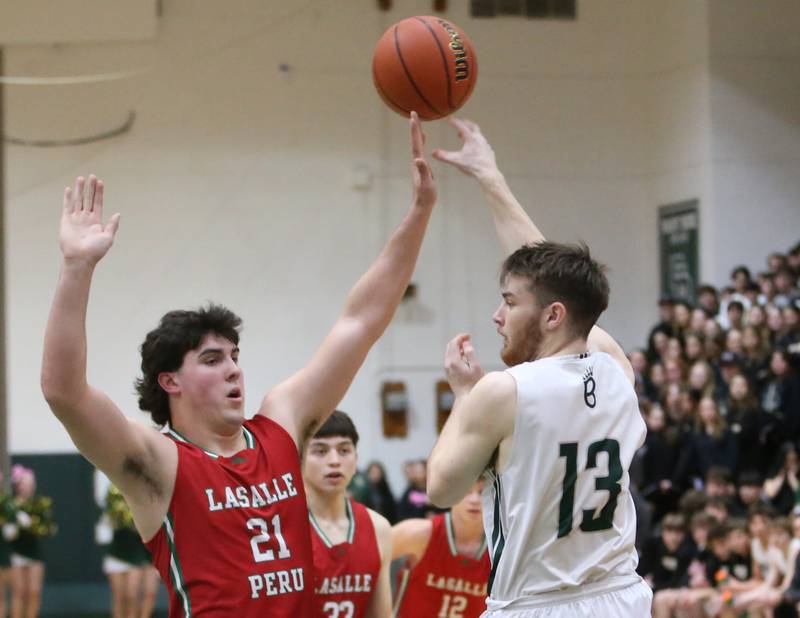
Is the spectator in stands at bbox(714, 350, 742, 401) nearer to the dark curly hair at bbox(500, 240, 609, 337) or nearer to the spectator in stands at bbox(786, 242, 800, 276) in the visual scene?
the spectator in stands at bbox(786, 242, 800, 276)

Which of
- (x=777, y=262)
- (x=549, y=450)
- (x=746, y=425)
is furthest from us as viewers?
(x=777, y=262)

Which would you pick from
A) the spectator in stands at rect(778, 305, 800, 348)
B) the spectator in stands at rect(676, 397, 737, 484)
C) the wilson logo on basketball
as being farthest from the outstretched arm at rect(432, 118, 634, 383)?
the spectator in stands at rect(778, 305, 800, 348)

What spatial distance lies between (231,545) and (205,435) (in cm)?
36

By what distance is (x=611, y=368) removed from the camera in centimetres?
357

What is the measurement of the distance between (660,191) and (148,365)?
47.1ft

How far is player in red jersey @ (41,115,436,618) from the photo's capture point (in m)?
3.21

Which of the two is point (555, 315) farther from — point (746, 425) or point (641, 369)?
point (641, 369)

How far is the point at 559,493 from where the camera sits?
3396mm

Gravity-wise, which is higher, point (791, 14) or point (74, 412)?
point (791, 14)

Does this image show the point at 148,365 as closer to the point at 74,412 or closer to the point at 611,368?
the point at 74,412

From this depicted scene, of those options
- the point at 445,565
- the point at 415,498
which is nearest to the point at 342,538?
the point at 445,565

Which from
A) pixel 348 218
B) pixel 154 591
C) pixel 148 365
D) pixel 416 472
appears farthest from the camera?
pixel 348 218

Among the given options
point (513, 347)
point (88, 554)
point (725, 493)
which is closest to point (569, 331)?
point (513, 347)

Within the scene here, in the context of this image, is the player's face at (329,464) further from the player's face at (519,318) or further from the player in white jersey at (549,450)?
the player's face at (519,318)
